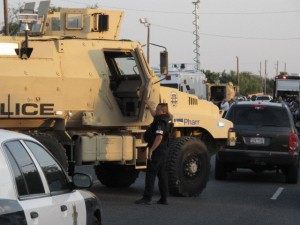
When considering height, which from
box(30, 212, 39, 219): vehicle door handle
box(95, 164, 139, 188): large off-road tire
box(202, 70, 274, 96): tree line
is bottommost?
box(202, 70, 274, 96): tree line

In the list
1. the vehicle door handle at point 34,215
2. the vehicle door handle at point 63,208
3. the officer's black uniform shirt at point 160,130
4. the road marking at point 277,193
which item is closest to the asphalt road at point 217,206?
the road marking at point 277,193

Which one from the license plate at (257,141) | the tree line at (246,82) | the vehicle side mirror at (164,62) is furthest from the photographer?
the tree line at (246,82)

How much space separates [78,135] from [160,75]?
2002 mm

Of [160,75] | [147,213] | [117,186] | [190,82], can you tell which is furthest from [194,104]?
[190,82]

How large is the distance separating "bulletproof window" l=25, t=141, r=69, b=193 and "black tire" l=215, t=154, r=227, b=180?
40.1 feet

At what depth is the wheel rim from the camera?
15516 mm

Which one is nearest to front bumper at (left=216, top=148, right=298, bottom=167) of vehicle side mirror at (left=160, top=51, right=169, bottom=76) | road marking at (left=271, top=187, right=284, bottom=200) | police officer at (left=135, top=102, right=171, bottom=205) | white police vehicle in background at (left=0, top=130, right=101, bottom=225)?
road marking at (left=271, top=187, right=284, bottom=200)

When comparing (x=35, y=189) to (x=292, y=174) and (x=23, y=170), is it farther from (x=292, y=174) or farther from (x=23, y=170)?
(x=292, y=174)

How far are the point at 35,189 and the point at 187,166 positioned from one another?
31.5 ft

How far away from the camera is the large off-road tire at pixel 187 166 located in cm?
1528

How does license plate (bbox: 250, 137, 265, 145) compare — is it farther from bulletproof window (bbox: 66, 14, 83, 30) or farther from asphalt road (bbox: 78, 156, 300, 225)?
bulletproof window (bbox: 66, 14, 83, 30)

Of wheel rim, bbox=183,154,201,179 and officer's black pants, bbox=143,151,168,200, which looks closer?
officer's black pants, bbox=143,151,168,200

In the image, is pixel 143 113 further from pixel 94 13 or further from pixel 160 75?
pixel 94 13

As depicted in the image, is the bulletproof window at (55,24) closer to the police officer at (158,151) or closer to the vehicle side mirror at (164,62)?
the vehicle side mirror at (164,62)
